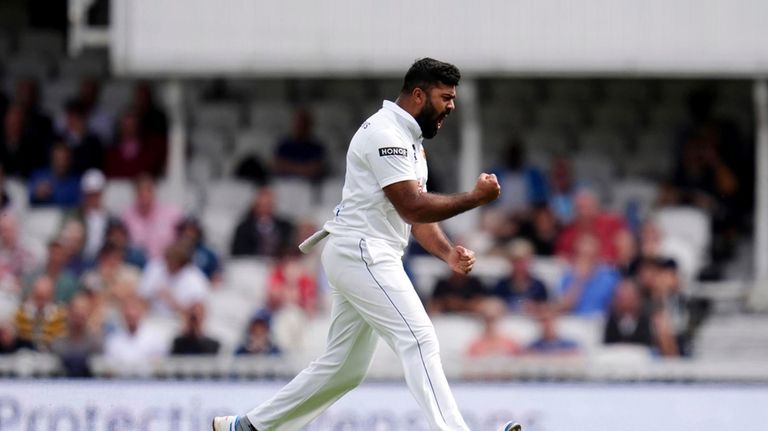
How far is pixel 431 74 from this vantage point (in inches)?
320

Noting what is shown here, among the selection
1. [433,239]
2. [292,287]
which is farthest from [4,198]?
[433,239]

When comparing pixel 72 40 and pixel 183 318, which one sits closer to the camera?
pixel 183 318

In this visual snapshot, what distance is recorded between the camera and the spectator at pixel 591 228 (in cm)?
1454

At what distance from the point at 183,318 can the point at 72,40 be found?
3.98 metres

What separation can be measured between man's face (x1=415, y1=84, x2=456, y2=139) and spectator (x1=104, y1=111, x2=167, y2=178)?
7882 millimetres

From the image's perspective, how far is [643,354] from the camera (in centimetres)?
1318

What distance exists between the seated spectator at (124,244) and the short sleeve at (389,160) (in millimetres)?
6569

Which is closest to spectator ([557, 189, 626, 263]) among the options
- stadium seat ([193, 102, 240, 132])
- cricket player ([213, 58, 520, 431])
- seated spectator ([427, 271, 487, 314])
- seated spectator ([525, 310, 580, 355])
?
seated spectator ([427, 271, 487, 314])

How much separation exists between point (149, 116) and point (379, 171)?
27.2 feet

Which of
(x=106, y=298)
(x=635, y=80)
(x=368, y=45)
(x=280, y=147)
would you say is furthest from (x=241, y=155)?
(x=635, y=80)

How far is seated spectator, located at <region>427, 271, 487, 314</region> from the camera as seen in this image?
45.6 ft

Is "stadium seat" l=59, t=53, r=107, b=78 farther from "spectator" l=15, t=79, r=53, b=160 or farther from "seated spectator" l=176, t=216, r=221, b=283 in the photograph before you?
"seated spectator" l=176, t=216, r=221, b=283

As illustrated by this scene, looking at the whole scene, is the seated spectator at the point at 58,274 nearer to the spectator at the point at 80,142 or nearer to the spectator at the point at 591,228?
the spectator at the point at 80,142

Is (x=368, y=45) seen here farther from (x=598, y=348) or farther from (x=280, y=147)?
(x=598, y=348)
